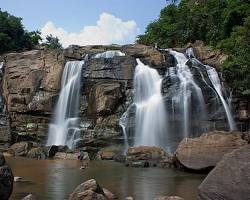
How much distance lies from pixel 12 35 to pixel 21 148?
77.7 feet

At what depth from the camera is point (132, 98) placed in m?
29.5

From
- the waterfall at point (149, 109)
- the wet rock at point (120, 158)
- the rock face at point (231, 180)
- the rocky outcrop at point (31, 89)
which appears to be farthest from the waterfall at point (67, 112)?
the rock face at point (231, 180)

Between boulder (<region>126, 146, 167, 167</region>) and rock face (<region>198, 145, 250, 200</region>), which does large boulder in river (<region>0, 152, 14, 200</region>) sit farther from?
boulder (<region>126, 146, 167, 167</region>)

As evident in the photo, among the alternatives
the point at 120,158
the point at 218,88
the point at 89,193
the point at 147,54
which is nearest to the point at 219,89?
the point at 218,88

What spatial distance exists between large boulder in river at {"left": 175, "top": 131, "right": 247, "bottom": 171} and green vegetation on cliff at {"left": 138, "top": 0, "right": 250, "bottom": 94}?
7250mm

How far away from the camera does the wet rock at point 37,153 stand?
25.0 m

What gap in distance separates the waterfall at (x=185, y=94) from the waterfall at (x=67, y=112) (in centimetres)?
658

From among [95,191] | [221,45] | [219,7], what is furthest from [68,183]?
[219,7]

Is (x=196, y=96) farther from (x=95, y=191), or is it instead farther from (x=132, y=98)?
(x=95, y=191)

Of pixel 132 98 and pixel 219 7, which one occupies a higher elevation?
pixel 219 7

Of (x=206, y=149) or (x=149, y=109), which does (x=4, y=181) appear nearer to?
(x=206, y=149)

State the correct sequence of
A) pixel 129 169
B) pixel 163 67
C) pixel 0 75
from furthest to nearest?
pixel 0 75 < pixel 163 67 < pixel 129 169

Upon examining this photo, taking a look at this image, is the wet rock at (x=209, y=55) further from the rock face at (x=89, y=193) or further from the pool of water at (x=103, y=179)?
the rock face at (x=89, y=193)

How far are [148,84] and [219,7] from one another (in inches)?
543
